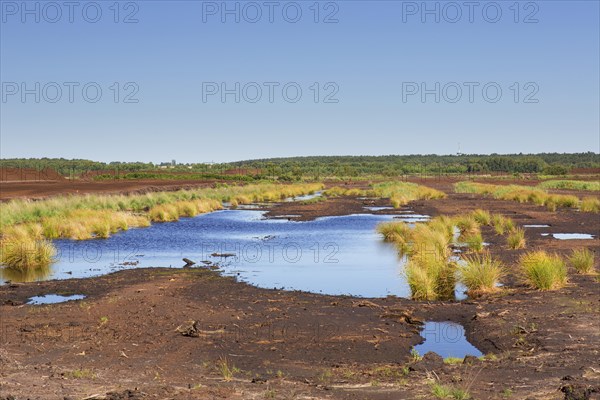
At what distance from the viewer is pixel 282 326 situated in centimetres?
1173

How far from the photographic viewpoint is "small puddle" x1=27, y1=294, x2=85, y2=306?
1430cm

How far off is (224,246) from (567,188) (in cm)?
5906

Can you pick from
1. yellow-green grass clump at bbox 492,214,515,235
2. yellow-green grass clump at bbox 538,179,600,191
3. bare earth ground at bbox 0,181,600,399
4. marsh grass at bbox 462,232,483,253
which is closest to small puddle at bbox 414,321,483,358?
bare earth ground at bbox 0,181,600,399

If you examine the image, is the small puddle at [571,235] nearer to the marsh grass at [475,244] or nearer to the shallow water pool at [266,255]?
the marsh grass at [475,244]

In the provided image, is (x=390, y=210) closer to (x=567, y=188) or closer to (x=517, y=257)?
(x=517, y=257)

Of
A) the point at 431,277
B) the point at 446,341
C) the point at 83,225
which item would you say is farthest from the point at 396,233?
the point at 446,341

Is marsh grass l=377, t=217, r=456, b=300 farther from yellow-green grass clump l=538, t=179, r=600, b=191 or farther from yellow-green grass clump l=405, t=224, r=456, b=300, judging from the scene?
yellow-green grass clump l=538, t=179, r=600, b=191

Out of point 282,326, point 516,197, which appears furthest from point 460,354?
point 516,197

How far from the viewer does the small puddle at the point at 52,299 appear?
1430cm

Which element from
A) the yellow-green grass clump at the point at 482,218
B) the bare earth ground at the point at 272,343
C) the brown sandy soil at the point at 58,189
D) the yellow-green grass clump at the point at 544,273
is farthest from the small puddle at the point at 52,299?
the brown sandy soil at the point at 58,189

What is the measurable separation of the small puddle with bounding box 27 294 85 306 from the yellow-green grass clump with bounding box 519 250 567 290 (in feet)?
32.3

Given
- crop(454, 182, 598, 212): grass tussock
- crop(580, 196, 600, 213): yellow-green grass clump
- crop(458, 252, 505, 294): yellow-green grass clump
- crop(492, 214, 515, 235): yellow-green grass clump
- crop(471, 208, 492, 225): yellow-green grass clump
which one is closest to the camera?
crop(458, 252, 505, 294): yellow-green grass clump

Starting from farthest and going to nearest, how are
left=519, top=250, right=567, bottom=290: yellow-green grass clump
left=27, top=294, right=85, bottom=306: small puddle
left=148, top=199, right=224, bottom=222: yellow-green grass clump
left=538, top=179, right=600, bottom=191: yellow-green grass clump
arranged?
left=538, top=179, right=600, bottom=191: yellow-green grass clump, left=148, top=199, right=224, bottom=222: yellow-green grass clump, left=519, top=250, right=567, bottom=290: yellow-green grass clump, left=27, top=294, right=85, bottom=306: small puddle

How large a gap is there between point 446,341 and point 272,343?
2.91 m
